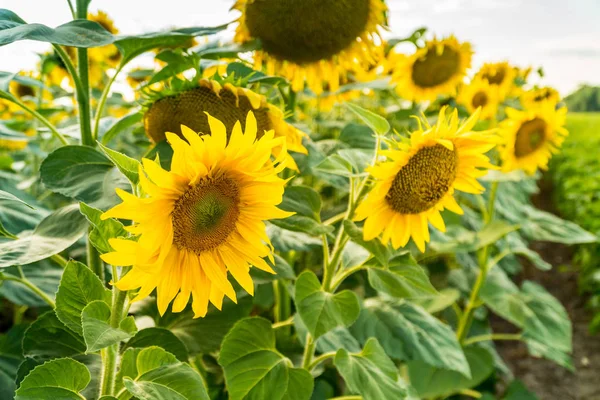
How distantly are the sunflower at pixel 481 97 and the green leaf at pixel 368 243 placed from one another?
1345 mm

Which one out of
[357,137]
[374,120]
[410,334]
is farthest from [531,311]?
[374,120]

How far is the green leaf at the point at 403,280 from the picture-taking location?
0.77 m

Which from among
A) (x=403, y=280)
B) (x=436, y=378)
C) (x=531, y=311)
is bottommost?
(x=436, y=378)

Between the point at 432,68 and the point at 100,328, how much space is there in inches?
63.5

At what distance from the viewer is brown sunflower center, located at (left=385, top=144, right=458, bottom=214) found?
2.39ft

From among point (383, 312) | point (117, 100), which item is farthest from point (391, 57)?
point (383, 312)

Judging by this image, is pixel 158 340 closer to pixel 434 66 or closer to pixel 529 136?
pixel 529 136

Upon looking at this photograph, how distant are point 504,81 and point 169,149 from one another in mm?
1833

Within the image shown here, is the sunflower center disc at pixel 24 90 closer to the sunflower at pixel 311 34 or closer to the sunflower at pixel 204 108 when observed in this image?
the sunflower at pixel 311 34

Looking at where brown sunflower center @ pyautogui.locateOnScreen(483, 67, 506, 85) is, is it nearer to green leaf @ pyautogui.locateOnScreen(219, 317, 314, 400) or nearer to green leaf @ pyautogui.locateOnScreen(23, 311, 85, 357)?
green leaf @ pyautogui.locateOnScreen(219, 317, 314, 400)

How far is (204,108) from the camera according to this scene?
2.40 ft

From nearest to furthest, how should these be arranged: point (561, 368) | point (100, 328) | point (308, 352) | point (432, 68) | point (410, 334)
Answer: point (100, 328)
point (308, 352)
point (410, 334)
point (432, 68)
point (561, 368)

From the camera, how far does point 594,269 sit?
10.5ft

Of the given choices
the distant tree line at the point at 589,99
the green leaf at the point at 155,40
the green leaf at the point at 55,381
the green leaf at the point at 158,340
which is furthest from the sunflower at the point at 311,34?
the distant tree line at the point at 589,99
